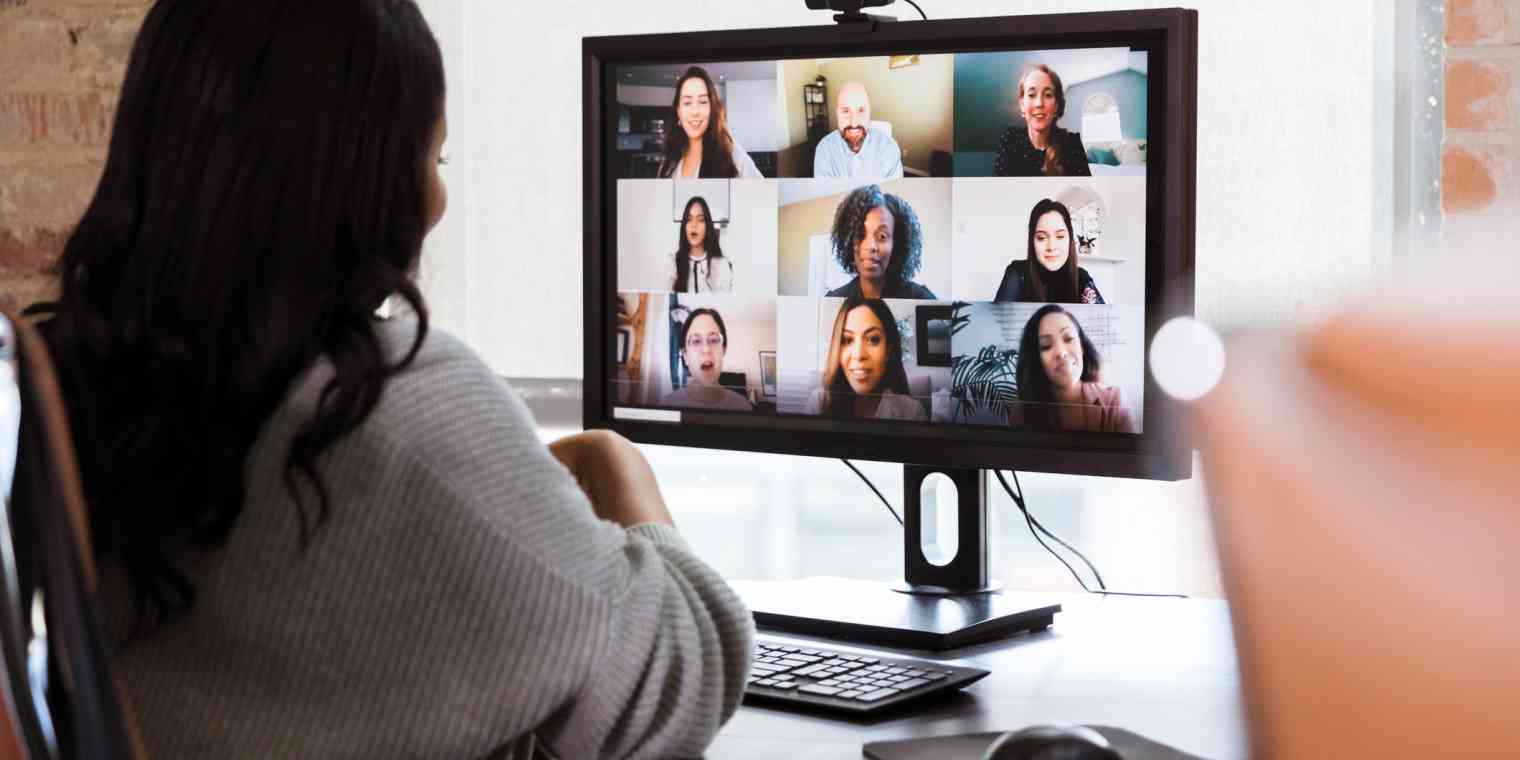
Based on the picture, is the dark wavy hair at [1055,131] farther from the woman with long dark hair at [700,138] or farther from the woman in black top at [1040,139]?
the woman with long dark hair at [700,138]

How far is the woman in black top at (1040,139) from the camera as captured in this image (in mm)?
1235

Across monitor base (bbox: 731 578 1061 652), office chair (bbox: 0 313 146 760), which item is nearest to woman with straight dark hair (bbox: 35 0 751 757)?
office chair (bbox: 0 313 146 760)

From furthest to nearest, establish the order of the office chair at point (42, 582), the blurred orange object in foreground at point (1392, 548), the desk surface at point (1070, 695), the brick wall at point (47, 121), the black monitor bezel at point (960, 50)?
the brick wall at point (47, 121), the black monitor bezel at point (960, 50), the desk surface at point (1070, 695), the office chair at point (42, 582), the blurred orange object in foreground at point (1392, 548)

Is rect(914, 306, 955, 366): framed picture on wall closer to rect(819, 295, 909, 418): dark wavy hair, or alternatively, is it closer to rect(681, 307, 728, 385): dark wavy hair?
rect(819, 295, 909, 418): dark wavy hair

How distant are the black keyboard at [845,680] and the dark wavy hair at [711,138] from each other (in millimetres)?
461

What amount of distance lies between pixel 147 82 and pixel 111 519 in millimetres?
239

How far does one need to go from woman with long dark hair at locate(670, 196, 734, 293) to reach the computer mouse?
2.29ft

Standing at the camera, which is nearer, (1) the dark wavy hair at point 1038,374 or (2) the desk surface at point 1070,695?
(2) the desk surface at point 1070,695

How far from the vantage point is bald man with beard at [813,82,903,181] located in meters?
1.30

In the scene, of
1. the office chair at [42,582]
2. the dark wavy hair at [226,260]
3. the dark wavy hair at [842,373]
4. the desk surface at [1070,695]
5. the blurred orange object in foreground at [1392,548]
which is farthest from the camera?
the dark wavy hair at [842,373]

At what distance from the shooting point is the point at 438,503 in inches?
29.3

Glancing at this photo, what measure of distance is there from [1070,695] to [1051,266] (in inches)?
14.1

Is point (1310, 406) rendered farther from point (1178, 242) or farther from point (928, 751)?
point (1178, 242)

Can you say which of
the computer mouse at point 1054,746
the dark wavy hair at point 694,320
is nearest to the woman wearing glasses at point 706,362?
the dark wavy hair at point 694,320
